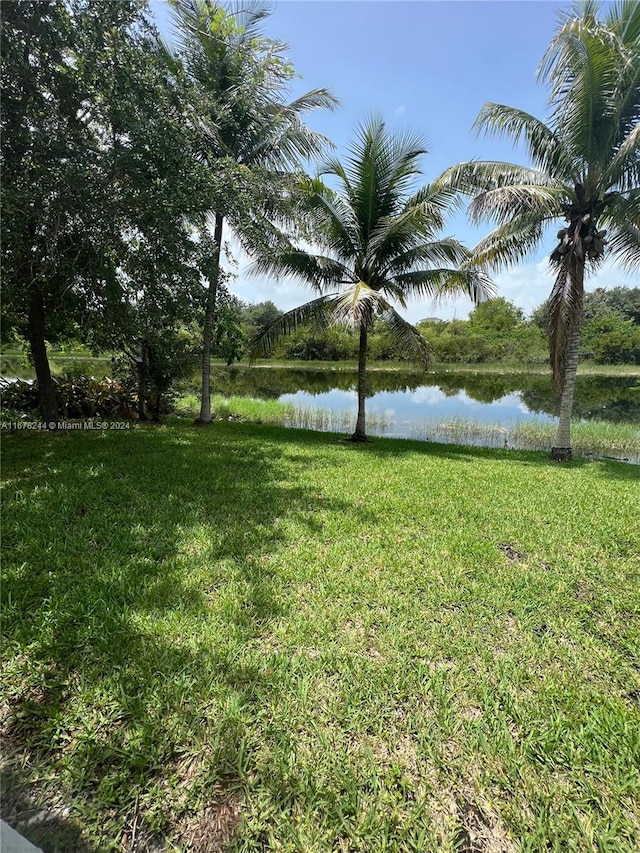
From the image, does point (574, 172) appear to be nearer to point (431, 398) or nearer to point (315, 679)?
point (315, 679)

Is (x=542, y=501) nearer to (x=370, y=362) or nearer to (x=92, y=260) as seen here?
(x=92, y=260)

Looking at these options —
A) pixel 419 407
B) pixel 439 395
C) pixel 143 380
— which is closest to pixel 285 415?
pixel 143 380

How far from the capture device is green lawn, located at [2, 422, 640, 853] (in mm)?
1375

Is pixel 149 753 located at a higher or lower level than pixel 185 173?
lower

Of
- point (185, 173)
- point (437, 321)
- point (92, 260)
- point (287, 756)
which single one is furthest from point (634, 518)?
point (437, 321)

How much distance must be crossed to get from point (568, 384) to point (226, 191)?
6878 millimetres

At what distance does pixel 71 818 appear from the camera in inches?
53.1

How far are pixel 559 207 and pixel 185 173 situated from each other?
628 cm

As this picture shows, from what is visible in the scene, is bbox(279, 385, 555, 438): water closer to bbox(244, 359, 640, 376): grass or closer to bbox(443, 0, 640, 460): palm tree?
bbox(443, 0, 640, 460): palm tree

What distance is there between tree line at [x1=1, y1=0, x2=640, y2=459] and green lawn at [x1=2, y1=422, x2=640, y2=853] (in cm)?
318

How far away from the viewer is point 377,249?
25.8ft

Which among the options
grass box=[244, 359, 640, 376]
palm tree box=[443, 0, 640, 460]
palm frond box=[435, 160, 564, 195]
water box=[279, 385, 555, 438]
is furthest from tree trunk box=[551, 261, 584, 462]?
grass box=[244, 359, 640, 376]

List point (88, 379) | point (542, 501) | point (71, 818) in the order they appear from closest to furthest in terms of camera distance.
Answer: point (71, 818) < point (542, 501) < point (88, 379)

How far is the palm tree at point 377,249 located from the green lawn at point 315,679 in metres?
5.15
